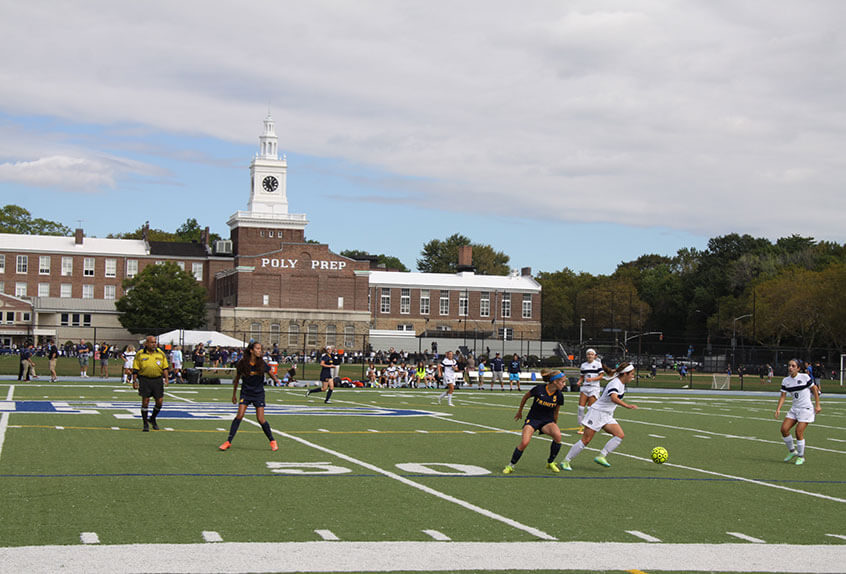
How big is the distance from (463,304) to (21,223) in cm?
5679

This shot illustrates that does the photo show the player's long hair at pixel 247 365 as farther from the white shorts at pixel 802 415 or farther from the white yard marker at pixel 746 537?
the white shorts at pixel 802 415

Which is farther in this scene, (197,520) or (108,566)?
(197,520)

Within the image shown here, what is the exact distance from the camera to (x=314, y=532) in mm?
9406

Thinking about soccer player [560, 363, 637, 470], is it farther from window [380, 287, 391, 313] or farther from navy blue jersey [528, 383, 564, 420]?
window [380, 287, 391, 313]

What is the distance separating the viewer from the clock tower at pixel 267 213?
106375 millimetres

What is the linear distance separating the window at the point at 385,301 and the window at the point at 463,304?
7962 mm

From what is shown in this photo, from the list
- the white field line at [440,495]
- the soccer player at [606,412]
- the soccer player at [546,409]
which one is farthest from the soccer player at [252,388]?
the soccer player at [606,412]

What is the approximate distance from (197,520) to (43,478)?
11.7 ft

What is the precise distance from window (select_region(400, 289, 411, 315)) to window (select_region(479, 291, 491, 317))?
8285 mm

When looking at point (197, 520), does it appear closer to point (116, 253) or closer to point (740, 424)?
point (740, 424)

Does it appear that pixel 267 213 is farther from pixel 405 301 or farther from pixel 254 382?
pixel 254 382

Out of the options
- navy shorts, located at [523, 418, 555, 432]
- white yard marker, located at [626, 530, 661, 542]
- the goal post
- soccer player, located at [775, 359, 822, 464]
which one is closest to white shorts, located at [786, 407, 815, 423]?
soccer player, located at [775, 359, 822, 464]

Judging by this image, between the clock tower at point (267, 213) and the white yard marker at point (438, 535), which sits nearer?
the white yard marker at point (438, 535)

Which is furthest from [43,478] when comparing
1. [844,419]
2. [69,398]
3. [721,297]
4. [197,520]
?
[721,297]
